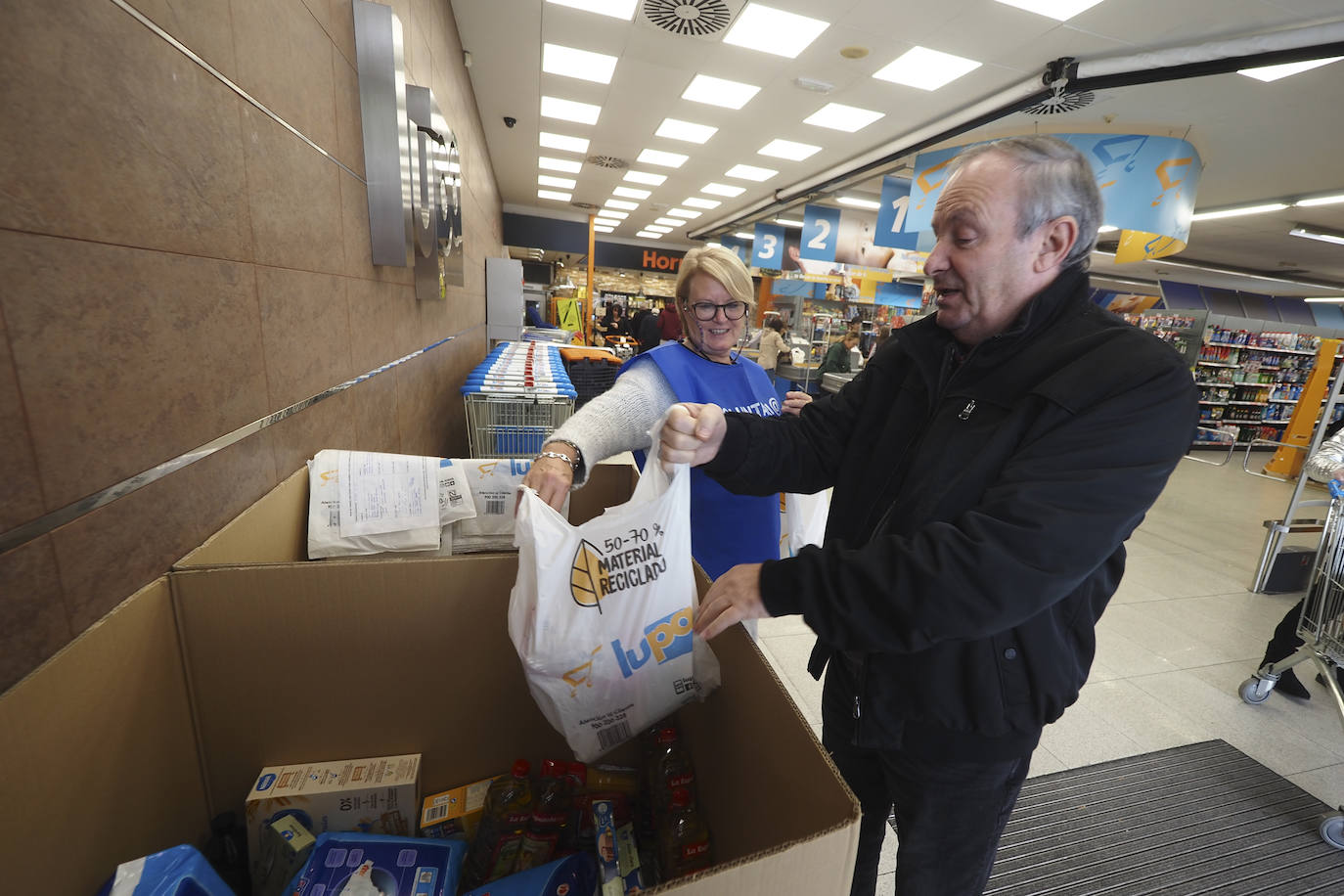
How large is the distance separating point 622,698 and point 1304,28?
17.5 ft

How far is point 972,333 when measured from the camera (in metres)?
0.98

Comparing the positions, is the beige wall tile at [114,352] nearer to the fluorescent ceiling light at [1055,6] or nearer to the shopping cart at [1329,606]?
the shopping cart at [1329,606]

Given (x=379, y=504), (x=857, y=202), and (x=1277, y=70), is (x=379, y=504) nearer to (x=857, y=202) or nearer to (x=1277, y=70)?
(x=1277, y=70)

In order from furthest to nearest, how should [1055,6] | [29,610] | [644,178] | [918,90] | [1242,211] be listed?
1. [644,178]
2. [1242,211]
3. [918,90]
4. [1055,6]
5. [29,610]

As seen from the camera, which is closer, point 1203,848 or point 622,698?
point 622,698

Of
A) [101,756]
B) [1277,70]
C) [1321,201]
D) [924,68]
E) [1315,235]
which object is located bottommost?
[101,756]

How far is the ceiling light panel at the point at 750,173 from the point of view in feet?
25.5

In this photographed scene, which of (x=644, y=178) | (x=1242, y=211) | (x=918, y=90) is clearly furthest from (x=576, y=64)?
(x=1242, y=211)

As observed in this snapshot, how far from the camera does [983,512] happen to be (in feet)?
2.41

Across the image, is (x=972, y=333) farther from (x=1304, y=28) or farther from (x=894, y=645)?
(x=1304, y=28)

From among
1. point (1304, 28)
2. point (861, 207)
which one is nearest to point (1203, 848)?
point (1304, 28)

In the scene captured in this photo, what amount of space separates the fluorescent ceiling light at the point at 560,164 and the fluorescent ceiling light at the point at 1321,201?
366 inches

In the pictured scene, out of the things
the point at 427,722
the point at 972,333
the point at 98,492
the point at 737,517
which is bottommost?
the point at 427,722

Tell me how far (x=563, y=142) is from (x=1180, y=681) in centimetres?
810
